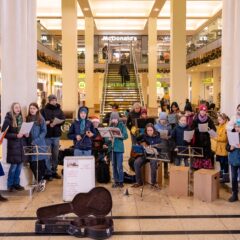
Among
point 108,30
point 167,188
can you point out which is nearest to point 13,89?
point 167,188

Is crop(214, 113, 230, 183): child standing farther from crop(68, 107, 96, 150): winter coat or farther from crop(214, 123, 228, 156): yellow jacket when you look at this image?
crop(68, 107, 96, 150): winter coat

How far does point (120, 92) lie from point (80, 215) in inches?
729

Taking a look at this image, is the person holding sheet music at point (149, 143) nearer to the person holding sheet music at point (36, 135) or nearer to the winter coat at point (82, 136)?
the winter coat at point (82, 136)

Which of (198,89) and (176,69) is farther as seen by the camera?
(198,89)

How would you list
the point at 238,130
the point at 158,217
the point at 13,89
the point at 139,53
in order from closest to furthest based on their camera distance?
the point at 158,217
the point at 238,130
the point at 13,89
the point at 139,53

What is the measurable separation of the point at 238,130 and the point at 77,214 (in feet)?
9.62

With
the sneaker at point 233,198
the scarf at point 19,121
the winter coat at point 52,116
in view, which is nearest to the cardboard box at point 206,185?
the sneaker at point 233,198

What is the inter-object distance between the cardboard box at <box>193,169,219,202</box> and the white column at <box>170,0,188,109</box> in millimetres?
8499

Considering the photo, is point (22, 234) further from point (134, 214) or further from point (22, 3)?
point (22, 3)

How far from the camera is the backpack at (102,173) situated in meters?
7.93

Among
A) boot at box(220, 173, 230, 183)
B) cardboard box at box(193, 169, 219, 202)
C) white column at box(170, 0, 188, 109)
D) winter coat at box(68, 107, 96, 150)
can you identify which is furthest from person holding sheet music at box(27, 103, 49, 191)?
white column at box(170, 0, 188, 109)

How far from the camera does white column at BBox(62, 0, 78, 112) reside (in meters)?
15.2

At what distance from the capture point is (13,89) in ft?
24.2

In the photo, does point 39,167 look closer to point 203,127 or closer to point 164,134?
point 164,134
